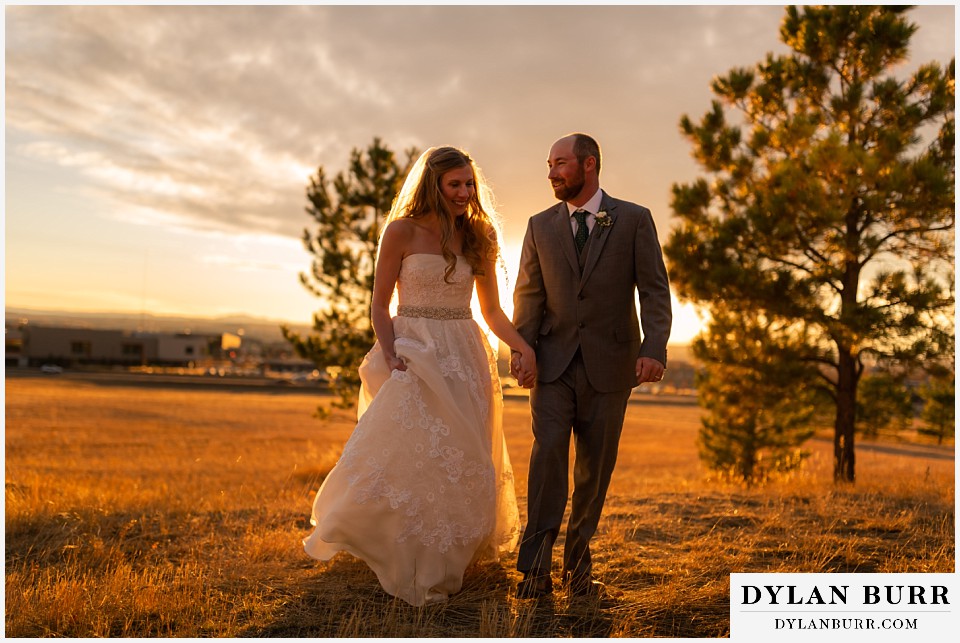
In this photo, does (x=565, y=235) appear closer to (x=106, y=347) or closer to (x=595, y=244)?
(x=595, y=244)

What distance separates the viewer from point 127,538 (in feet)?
19.2

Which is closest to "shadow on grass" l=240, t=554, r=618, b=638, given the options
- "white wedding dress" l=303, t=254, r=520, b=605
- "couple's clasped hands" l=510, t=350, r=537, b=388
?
"white wedding dress" l=303, t=254, r=520, b=605

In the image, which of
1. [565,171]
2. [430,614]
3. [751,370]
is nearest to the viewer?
[430,614]

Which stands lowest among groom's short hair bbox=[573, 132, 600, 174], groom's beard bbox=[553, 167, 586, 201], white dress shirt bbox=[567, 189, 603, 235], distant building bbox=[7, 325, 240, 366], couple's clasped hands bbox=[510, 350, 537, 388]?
distant building bbox=[7, 325, 240, 366]

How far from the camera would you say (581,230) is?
448 centimetres

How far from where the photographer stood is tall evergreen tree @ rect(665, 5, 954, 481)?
33.6ft

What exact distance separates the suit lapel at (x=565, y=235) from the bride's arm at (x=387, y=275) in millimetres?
894

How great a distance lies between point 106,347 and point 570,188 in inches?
4842

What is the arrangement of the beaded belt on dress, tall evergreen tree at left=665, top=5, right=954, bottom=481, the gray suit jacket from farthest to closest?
tall evergreen tree at left=665, top=5, right=954, bottom=481 → the beaded belt on dress → the gray suit jacket

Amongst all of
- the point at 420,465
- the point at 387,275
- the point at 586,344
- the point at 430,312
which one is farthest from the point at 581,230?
the point at 420,465

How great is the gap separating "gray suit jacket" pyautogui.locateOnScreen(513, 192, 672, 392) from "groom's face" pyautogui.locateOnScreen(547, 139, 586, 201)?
15 centimetres

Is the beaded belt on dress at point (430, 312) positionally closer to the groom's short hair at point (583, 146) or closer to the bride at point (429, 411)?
the bride at point (429, 411)

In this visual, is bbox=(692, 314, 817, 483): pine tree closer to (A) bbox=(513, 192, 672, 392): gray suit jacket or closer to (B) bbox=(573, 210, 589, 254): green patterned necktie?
(A) bbox=(513, 192, 672, 392): gray suit jacket

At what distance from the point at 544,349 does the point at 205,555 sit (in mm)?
2819
